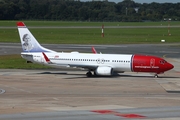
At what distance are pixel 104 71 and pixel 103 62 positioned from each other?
142 cm

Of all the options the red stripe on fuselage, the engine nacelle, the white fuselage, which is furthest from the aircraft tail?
the red stripe on fuselage

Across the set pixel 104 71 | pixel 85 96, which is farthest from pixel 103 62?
pixel 85 96

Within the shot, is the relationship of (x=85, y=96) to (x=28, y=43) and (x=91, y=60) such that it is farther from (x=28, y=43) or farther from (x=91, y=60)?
(x=28, y=43)

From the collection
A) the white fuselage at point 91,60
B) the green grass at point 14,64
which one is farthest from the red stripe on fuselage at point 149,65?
the green grass at point 14,64

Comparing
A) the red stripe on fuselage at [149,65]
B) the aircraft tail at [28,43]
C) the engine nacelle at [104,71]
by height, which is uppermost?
the aircraft tail at [28,43]

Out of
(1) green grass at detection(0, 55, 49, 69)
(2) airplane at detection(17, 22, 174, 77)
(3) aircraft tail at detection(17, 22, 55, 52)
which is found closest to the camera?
(2) airplane at detection(17, 22, 174, 77)

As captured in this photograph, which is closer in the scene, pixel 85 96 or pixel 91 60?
pixel 85 96

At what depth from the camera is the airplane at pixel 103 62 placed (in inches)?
2274

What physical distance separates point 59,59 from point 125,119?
2880 cm

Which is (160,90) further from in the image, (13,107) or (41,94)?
(13,107)

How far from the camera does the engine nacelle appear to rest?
57844 mm

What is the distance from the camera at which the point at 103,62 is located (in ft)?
193

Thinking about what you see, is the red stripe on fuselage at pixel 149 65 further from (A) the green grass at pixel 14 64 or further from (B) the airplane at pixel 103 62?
(A) the green grass at pixel 14 64

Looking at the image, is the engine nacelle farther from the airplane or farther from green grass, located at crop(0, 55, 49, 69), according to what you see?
green grass, located at crop(0, 55, 49, 69)
